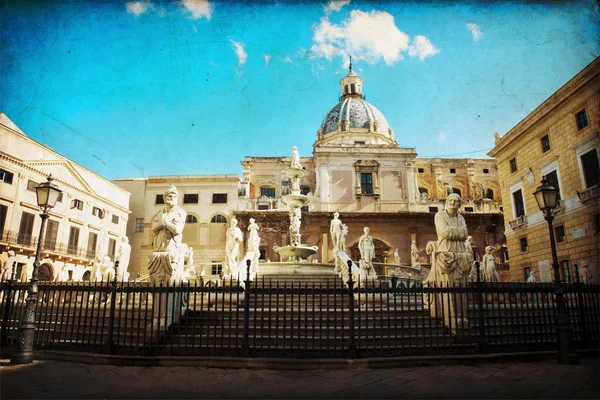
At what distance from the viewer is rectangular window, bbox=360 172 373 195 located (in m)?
35.0

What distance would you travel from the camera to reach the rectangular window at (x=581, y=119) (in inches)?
734

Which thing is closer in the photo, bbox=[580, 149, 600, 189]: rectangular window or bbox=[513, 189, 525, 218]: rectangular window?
bbox=[580, 149, 600, 189]: rectangular window

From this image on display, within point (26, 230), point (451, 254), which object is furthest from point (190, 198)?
point (451, 254)

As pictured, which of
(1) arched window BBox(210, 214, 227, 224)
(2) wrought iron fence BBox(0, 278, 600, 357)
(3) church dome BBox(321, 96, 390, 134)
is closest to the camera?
(2) wrought iron fence BBox(0, 278, 600, 357)

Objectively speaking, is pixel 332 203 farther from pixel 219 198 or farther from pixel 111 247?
pixel 111 247

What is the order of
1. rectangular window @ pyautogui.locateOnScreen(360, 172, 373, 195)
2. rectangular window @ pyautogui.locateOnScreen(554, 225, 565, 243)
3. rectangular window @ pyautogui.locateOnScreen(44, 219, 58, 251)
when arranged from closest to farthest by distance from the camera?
rectangular window @ pyautogui.locateOnScreen(554, 225, 565, 243)
rectangular window @ pyautogui.locateOnScreen(44, 219, 58, 251)
rectangular window @ pyautogui.locateOnScreen(360, 172, 373, 195)

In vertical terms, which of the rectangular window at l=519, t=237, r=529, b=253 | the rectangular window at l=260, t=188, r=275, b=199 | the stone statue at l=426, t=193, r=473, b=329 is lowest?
the stone statue at l=426, t=193, r=473, b=329

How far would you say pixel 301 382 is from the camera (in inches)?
208

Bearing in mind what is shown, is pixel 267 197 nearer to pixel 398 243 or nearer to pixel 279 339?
pixel 398 243

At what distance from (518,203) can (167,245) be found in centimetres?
2228

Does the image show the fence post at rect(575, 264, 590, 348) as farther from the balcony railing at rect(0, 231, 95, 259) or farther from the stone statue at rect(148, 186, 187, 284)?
the balcony railing at rect(0, 231, 95, 259)

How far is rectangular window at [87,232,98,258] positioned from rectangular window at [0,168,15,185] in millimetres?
7903

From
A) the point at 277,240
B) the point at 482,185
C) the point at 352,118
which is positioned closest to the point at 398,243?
the point at 277,240

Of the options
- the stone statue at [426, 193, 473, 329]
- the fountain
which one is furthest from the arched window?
the stone statue at [426, 193, 473, 329]
